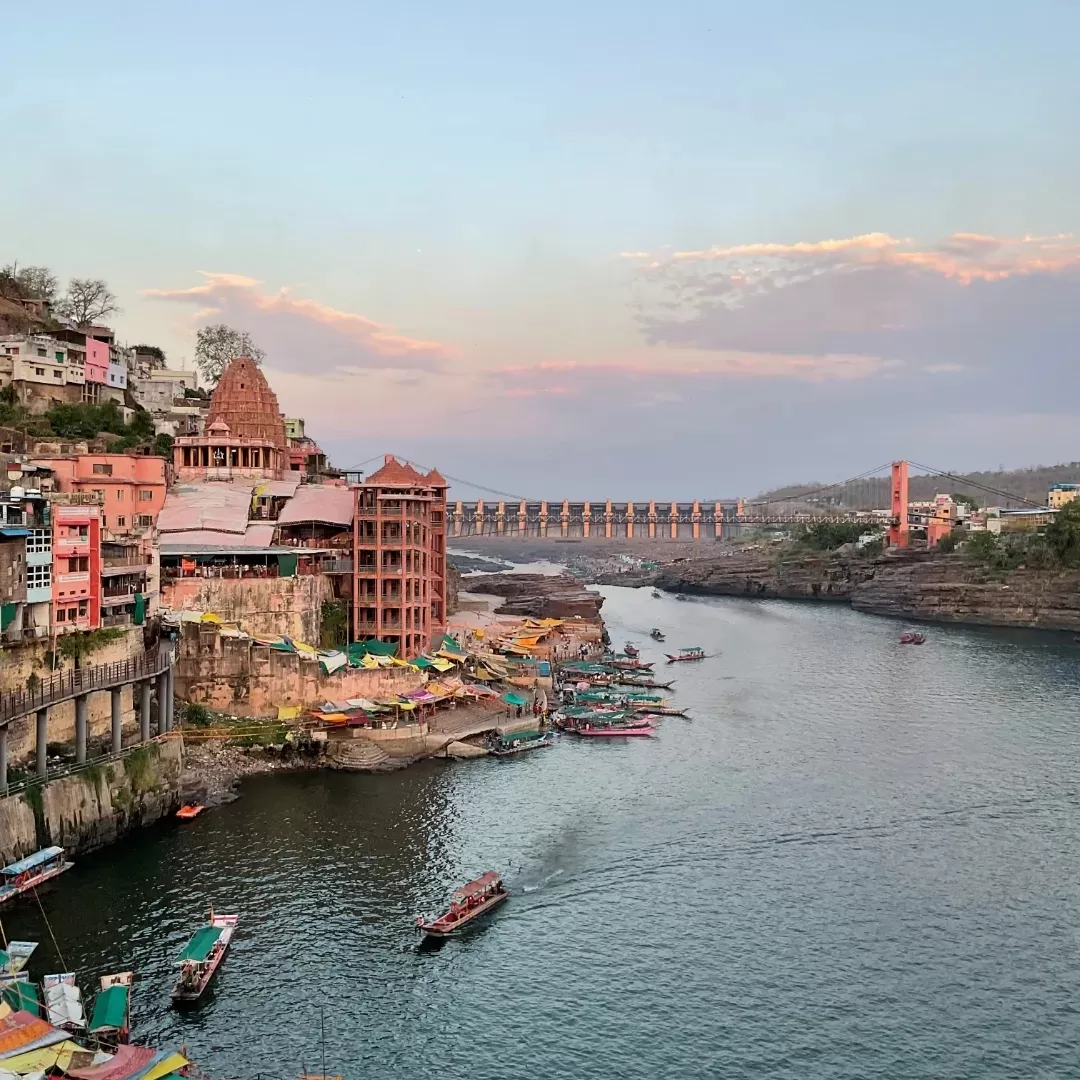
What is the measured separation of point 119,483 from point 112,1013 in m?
37.9

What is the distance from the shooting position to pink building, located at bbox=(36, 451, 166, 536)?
5578 centimetres

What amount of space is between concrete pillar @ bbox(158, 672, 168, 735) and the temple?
27.0 metres

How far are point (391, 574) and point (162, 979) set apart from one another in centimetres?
3421

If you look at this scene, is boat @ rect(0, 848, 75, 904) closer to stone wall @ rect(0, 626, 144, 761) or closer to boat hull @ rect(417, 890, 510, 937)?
stone wall @ rect(0, 626, 144, 761)

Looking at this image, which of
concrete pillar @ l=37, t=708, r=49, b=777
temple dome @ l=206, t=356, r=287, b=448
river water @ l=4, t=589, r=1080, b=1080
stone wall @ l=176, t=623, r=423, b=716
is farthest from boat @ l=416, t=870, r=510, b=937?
temple dome @ l=206, t=356, r=287, b=448

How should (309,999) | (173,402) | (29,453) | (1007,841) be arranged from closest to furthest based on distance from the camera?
(309,999) < (1007,841) < (29,453) < (173,402)

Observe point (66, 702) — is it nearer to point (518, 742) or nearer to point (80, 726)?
point (80, 726)

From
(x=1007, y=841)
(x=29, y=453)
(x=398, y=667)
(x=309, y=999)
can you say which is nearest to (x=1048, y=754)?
(x=1007, y=841)

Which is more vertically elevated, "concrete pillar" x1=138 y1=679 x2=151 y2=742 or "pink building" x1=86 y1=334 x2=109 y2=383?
"pink building" x1=86 y1=334 x2=109 y2=383

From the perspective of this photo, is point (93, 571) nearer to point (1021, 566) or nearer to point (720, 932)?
point (720, 932)

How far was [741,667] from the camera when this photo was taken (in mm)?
82938

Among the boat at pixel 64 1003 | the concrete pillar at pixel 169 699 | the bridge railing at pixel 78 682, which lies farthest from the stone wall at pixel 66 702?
the boat at pixel 64 1003

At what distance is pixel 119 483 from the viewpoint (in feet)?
192

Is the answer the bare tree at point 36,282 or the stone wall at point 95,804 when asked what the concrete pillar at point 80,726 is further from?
the bare tree at point 36,282
